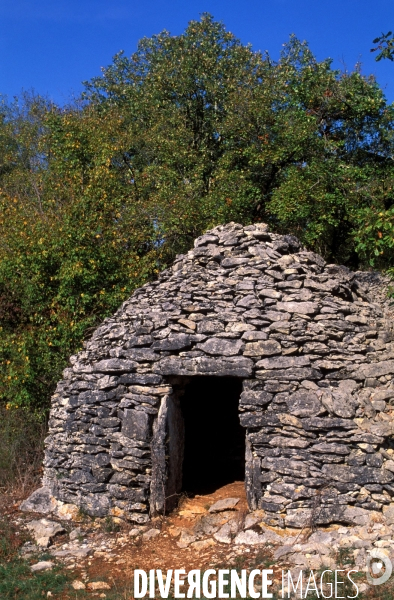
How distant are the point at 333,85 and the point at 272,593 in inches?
393

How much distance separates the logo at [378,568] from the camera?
206 inches

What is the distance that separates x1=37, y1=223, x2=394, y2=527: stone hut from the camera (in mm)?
6262

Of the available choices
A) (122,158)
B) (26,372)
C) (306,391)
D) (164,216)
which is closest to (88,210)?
(164,216)

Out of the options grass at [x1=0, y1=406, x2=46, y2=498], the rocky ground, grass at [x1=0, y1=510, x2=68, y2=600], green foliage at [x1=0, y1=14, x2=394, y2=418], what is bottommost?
grass at [x1=0, y1=510, x2=68, y2=600]

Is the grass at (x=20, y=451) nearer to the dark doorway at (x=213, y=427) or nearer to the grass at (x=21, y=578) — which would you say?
the grass at (x=21, y=578)

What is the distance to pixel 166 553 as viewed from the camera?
6215 millimetres

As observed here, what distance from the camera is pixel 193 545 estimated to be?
6.30 m

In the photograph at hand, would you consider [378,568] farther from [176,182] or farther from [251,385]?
[176,182]

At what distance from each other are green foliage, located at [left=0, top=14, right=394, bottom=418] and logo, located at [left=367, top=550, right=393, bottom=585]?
339 cm

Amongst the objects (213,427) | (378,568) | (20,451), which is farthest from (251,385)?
(20,451)

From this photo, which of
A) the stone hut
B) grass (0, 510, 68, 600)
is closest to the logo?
the stone hut

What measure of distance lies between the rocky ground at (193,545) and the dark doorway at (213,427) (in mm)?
2190

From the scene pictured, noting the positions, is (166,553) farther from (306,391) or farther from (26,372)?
(26,372)

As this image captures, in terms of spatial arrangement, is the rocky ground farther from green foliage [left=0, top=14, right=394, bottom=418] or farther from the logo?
green foliage [left=0, top=14, right=394, bottom=418]
